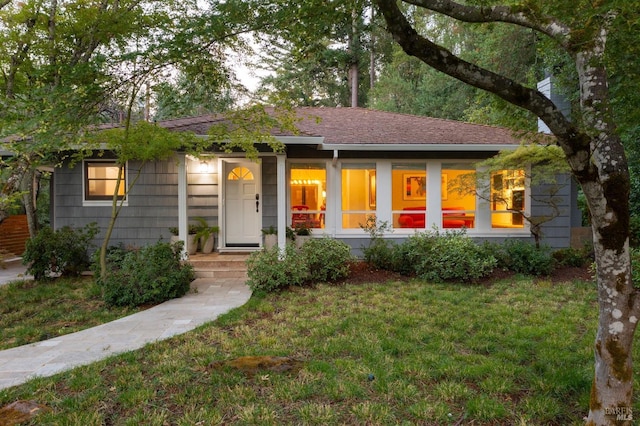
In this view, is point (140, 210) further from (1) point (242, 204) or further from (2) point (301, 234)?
(2) point (301, 234)

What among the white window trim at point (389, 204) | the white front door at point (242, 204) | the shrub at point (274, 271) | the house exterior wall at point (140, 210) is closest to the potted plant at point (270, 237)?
the white front door at point (242, 204)

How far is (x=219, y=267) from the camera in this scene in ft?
25.0

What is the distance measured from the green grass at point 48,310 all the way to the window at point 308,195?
439 centimetres

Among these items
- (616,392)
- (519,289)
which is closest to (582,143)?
(616,392)

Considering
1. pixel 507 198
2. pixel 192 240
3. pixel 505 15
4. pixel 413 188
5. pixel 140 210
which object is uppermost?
pixel 505 15

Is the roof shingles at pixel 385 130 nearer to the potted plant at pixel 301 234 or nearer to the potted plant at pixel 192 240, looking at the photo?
the potted plant at pixel 301 234

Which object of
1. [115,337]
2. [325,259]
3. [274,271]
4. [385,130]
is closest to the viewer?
[115,337]

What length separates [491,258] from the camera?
269 inches

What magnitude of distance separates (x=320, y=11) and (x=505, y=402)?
10.9ft

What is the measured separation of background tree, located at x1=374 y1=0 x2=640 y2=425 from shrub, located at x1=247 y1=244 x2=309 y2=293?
4.51 metres

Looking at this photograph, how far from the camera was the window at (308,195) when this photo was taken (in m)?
8.99

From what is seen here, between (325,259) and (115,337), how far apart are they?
11.5 feet

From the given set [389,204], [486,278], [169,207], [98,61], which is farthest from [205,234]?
[486,278]

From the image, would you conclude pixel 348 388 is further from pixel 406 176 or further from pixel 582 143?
pixel 406 176
